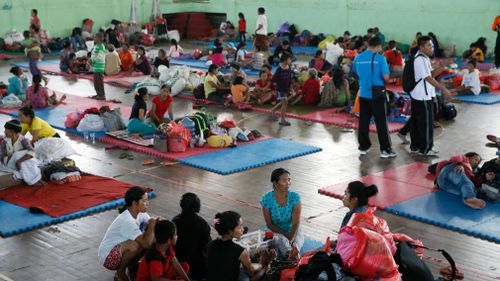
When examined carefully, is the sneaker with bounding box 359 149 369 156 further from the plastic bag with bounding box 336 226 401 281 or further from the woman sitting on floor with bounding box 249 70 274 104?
the plastic bag with bounding box 336 226 401 281

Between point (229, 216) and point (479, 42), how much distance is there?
17.4 metres

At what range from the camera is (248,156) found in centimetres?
1142

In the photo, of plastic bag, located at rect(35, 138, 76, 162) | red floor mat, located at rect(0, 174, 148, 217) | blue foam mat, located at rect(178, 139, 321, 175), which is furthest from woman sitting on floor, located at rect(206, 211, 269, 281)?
plastic bag, located at rect(35, 138, 76, 162)

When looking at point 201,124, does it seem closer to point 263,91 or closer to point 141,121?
point 141,121

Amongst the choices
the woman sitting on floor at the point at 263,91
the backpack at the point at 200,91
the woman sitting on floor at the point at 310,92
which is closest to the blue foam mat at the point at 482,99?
the woman sitting on floor at the point at 310,92

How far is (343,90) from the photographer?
15.2 m

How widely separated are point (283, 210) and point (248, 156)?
4196 mm

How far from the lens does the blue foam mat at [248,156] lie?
10.8 meters

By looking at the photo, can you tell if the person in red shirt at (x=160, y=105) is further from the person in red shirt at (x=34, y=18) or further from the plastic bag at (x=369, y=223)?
the person in red shirt at (x=34, y=18)

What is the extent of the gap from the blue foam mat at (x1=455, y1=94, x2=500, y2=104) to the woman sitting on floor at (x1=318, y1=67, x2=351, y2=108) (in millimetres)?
2842

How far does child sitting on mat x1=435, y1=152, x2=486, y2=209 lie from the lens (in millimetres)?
8945

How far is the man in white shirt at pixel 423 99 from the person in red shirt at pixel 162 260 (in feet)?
18.5

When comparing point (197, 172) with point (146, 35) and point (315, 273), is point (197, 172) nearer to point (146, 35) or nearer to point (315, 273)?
point (315, 273)

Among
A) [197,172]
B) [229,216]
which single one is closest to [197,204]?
[229,216]
